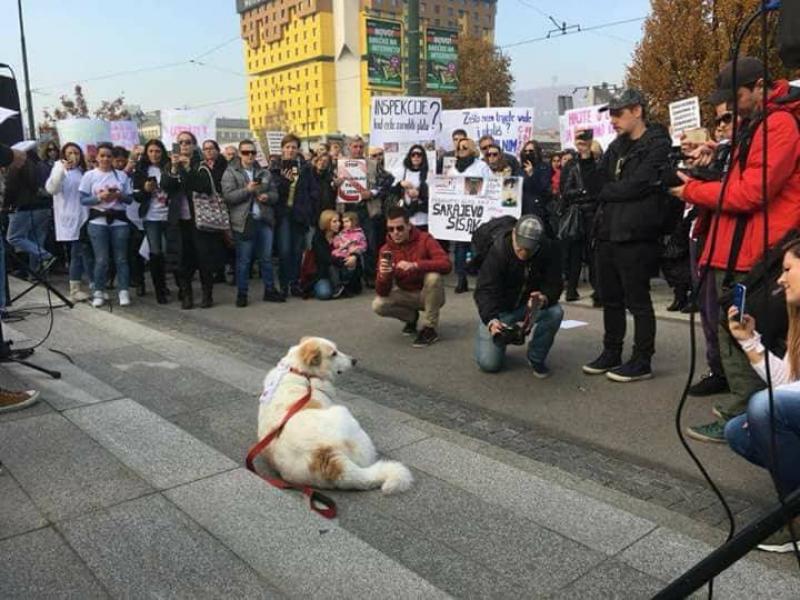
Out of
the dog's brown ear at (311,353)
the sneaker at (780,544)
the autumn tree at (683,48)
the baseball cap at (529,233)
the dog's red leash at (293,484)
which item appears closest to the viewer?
the sneaker at (780,544)

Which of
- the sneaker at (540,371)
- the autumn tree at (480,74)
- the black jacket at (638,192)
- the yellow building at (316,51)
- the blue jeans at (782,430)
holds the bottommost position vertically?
the sneaker at (540,371)

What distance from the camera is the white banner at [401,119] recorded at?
1142 centimetres

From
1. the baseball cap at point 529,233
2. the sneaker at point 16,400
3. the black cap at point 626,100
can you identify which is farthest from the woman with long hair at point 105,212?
the black cap at point 626,100

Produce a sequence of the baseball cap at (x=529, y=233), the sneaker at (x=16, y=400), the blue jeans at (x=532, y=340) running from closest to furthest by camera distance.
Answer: the sneaker at (x=16, y=400) → the baseball cap at (x=529, y=233) → the blue jeans at (x=532, y=340)

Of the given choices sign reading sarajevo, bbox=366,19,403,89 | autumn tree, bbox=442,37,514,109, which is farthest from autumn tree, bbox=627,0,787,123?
autumn tree, bbox=442,37,514,109

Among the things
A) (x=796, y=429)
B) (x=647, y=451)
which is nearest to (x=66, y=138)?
(x=647, y=451)

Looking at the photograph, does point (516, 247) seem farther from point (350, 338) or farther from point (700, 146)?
point (350, 338)

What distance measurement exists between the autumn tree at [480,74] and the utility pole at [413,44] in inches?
1231

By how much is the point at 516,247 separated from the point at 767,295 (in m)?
2.12

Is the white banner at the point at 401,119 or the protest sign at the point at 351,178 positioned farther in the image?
the white banner at the point at 401,119

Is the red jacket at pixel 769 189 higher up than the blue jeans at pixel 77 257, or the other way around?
the red jacket at pixel 769 189

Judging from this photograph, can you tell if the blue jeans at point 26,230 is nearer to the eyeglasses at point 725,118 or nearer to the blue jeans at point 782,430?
the eyeglasses at point 725,118

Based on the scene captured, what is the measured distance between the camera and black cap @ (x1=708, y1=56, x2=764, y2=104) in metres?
3.97

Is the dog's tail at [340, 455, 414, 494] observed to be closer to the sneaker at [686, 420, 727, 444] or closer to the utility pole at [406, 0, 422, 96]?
the sneaker at [686, 420, 727, 444]
